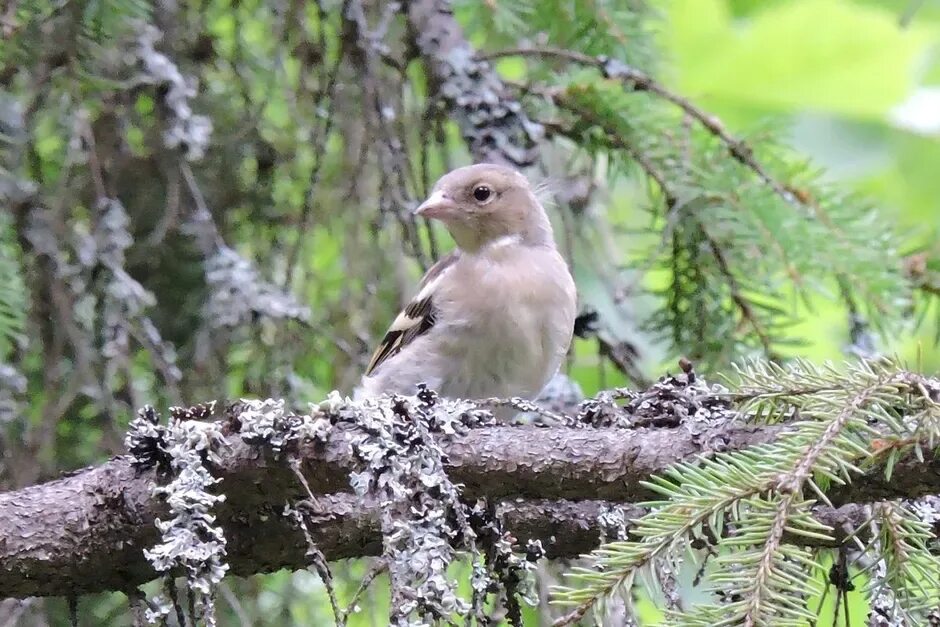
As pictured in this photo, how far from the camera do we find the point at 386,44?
3945mm

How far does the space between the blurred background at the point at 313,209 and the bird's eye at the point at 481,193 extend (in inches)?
9.4

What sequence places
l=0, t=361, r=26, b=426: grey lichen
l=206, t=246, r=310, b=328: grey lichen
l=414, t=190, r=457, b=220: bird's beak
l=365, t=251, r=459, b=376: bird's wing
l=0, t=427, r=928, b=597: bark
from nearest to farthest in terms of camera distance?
l=0, t=427, r=928, b=597: bark, l=0, t=361, r=26, b=426: grey lichen, l=206, t=246, r=310, b=328: grey lichen, l=414, t=190, r=457, b=220: bird's beak, l=365, t=251, r=459, b=376: bird's wing

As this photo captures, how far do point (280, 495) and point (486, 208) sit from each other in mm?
2346

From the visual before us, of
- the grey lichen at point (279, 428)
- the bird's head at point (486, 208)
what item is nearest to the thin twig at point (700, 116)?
the bird's head at point (486, 208)

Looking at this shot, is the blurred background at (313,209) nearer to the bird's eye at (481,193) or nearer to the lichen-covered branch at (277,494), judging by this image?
the bird's eye at (481,193)

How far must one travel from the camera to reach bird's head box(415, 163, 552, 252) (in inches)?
154

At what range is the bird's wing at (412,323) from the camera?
3.85 meters

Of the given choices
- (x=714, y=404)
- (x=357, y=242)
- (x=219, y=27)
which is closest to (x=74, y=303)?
(x=357, y=242)

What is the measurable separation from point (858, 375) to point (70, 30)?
7.96ft

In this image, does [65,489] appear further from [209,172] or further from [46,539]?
[209,172]

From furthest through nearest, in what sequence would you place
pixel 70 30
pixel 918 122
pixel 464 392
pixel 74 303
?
pixel 918 122 < pixel 464 392 < pixel 74 303 < pixel 70 30

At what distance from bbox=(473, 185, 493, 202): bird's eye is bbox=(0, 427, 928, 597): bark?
6.32 ft

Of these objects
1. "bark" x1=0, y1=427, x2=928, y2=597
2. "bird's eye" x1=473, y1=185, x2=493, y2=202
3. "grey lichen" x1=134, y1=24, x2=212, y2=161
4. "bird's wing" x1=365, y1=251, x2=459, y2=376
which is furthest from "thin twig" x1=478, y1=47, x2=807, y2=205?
"bark" x1=0, y1=427, x2=928, y2=597

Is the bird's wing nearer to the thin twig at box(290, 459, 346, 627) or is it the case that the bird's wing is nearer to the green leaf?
the thin twig at box(290, 459, 346, 627)
